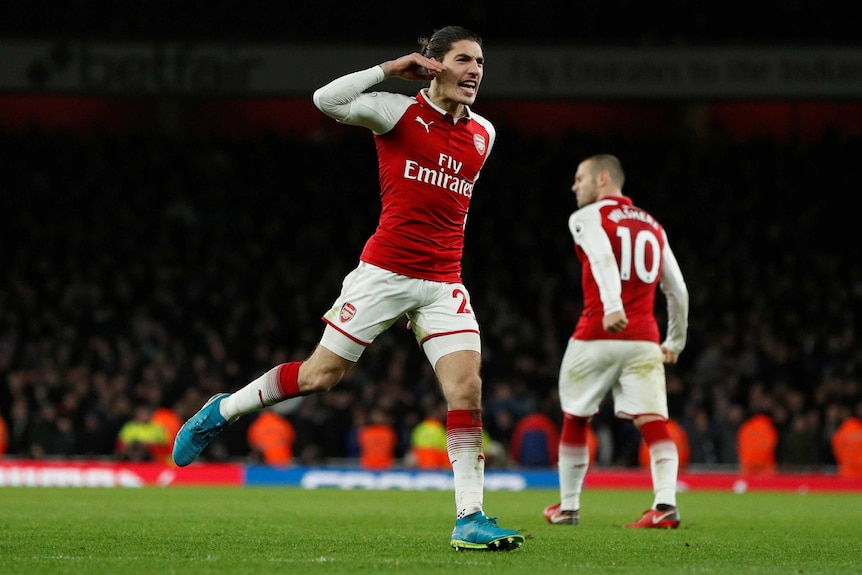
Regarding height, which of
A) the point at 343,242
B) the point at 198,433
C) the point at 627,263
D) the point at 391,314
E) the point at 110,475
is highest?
the point at 343,242

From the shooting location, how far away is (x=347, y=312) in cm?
585

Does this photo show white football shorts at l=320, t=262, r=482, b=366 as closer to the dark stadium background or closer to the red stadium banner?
the red stadium banner

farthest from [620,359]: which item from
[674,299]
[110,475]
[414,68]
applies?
[110,475]

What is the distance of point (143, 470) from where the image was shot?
15062 mm

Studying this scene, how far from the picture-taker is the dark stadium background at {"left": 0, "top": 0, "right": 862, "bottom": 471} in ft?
60.2

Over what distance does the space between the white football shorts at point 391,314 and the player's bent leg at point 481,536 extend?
743mm

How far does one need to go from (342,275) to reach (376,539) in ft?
51.2

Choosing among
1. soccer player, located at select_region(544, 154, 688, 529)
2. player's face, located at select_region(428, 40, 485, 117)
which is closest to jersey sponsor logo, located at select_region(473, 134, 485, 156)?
player's face, located at select_region(428, 40, 485, 117)

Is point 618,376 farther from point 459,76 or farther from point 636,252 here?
point 459,76

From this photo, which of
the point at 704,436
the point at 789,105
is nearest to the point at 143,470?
the point at 704,436

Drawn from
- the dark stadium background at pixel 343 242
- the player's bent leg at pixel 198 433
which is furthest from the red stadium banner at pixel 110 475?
the player's bent leg at pixel 198 433

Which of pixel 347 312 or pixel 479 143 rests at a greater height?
pixel 479 143

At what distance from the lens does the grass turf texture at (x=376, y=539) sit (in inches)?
198

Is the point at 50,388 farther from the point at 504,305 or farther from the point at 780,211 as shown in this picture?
the point at 780,211
